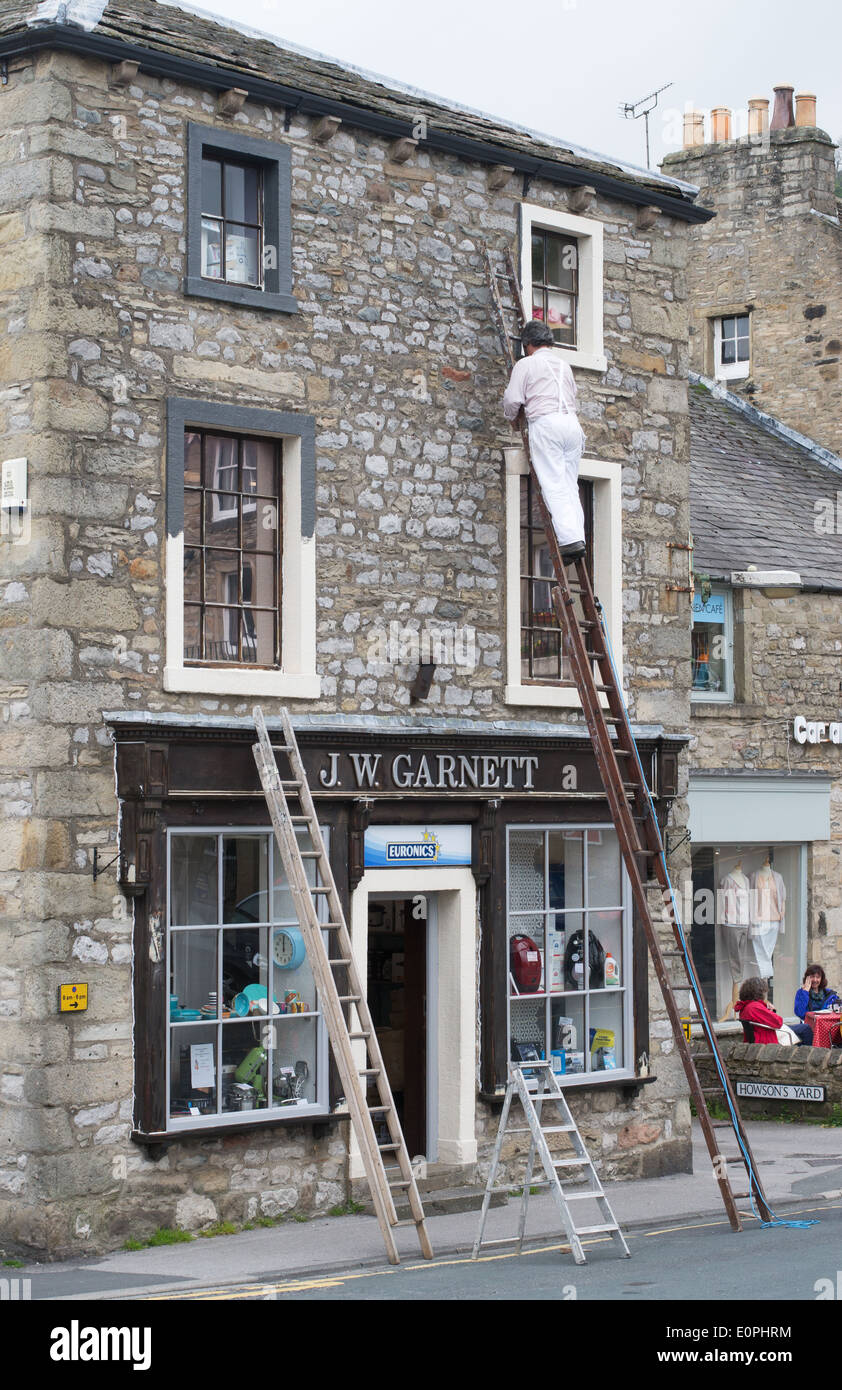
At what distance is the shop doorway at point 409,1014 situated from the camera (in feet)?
46.5

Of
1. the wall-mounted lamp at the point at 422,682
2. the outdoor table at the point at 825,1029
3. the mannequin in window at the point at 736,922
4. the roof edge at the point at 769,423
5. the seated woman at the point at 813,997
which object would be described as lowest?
the outdoor table at the point at 825,1029

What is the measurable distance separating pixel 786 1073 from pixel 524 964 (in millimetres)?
4996

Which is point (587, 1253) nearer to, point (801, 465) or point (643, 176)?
point (643, 176)

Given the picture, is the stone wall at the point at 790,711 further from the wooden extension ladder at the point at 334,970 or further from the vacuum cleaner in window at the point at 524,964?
the wooden extension ladder at the point at 334,970

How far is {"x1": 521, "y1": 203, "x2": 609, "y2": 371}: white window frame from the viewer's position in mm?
14977

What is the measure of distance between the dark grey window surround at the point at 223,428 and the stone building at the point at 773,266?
1356 centimetres

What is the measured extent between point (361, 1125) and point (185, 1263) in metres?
1.47

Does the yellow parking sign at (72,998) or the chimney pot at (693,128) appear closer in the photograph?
the yellow parking sign at (72,998)

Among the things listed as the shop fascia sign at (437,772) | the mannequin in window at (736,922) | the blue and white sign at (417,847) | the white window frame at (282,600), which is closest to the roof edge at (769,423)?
the mannequin in window at (736,922)

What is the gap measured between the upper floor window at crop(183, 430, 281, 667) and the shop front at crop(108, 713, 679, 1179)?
70cm

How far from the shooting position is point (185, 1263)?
448 inches

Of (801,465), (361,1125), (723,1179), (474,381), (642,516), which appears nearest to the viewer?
(361,1125)

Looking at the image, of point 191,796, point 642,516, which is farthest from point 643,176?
point 191,796

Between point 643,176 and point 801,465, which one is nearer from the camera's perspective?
point 643,176
